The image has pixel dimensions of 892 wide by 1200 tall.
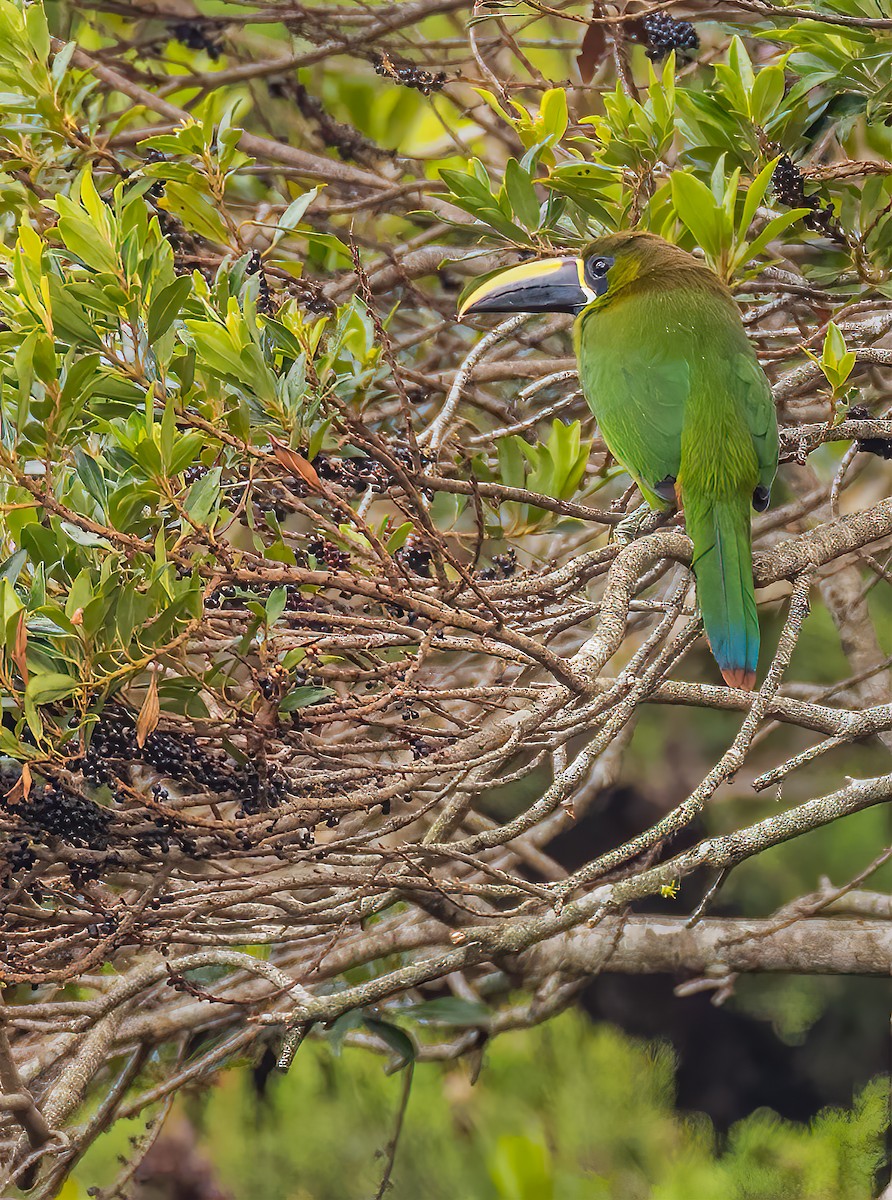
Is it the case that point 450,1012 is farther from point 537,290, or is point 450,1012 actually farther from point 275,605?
point 537,290

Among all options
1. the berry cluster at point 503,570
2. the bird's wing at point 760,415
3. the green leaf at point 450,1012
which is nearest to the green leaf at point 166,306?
the berry cluster at point 503,570

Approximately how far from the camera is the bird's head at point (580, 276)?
2436 mm

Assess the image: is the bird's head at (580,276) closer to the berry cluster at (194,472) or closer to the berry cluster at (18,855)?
the berry cluster at (194,472)

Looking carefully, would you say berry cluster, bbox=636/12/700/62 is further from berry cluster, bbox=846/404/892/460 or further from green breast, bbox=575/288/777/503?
berry cluster, bbox=846/404/892/460

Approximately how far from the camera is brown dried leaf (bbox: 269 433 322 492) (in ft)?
5.26

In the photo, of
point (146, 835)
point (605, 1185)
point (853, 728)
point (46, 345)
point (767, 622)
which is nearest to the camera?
point (46, 345)

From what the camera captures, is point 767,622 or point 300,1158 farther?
point 767,622

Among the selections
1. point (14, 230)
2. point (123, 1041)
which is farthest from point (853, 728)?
point (14, 230)

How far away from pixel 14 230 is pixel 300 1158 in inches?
79.5

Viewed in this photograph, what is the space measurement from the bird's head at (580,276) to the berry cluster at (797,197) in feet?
1.40

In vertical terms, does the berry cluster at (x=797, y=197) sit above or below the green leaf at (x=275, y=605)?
above

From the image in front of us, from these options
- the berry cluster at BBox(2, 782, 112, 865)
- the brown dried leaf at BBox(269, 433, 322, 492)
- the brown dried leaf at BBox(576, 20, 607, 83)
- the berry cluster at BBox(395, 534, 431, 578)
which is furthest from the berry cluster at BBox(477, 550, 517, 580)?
the brown dried leaf at BBox(576, 20, 607, 83)

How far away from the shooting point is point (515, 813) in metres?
3.63

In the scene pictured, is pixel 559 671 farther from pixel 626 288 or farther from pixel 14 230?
pixel 14 230
